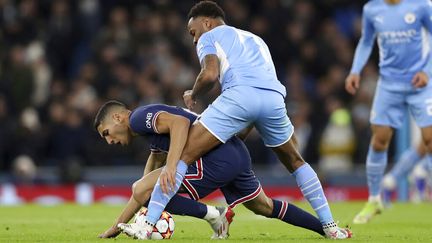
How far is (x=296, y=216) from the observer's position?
31.0 feet

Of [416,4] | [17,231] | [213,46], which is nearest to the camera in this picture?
[213,46]

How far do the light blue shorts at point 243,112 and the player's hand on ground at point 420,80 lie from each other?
2988 mm

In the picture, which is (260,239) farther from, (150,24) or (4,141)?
(150,24)

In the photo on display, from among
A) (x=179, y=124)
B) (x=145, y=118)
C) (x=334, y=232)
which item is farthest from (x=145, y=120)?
(x=334, y=232)

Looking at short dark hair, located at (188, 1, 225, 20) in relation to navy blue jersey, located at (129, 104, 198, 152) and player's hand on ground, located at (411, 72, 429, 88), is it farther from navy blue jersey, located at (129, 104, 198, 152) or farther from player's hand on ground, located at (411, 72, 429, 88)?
player's hand on ground, located at (411, 72, 429, 88)

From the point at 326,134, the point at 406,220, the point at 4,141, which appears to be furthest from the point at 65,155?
the point at 406,220

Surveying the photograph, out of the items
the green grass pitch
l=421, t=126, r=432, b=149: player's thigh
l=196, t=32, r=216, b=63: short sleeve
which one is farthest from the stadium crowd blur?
l=196, t=32, r=216, b=63: short sleeve

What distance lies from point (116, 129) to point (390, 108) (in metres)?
3.85

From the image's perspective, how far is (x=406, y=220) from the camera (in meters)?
12.6

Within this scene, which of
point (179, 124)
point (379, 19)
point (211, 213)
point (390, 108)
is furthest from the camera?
point (390, 108)

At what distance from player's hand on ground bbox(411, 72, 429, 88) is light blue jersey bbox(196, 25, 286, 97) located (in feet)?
9.48

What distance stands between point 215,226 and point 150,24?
12.3 meters

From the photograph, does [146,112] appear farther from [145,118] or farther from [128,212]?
[128,212]

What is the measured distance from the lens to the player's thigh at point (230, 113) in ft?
29.8
